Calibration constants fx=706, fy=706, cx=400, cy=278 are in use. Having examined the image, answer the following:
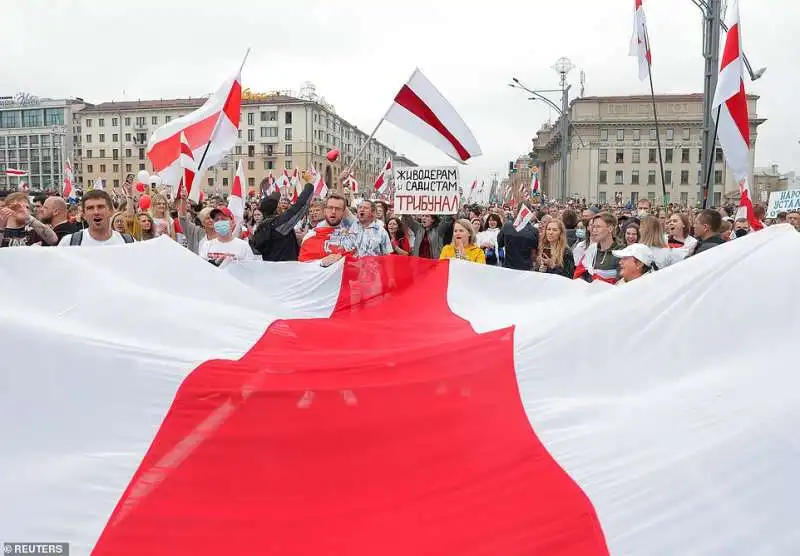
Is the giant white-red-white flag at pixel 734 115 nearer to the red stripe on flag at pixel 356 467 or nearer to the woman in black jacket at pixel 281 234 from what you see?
the woman in black jacket at pixel 281 234

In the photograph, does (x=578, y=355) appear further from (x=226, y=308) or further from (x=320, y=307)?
(x=320, y=307)

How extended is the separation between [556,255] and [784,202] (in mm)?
4536

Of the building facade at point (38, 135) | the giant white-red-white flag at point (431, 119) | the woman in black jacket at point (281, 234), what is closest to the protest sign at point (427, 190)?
the giant white-red-white flag at point (431, 119)

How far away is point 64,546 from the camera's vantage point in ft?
8.00

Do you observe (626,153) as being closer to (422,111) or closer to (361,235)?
(422,111)

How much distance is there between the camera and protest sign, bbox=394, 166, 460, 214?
9547 mm

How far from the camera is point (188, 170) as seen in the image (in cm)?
840

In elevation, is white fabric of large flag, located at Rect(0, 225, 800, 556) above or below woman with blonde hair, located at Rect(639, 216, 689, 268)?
below

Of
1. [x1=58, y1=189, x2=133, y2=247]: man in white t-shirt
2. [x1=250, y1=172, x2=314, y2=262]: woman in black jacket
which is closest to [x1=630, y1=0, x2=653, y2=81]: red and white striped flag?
[x1=250, y1=172, x2=314, y2=262]: woman in black jacket

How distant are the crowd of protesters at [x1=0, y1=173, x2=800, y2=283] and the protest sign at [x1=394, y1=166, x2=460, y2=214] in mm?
196

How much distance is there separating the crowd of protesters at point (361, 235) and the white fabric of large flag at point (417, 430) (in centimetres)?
185

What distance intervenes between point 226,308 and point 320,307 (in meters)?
1.46

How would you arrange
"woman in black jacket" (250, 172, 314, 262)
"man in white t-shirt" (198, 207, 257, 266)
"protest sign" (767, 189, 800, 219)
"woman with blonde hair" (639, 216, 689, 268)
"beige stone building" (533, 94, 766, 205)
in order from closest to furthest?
"woman with blonde hair" (639, 216, 689, 268), "man in white t-shirt" (198, 207, 257, 266), "woman in black jacket" (250, 172, 314, 262), "protest sign" (767, 189, 800, 219), "beige stone building" (533, 94, 766, 205)

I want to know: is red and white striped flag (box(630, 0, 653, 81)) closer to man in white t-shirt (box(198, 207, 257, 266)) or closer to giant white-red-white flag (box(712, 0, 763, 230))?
giant white-red-white flag (box(712, 0, 763, 230))
